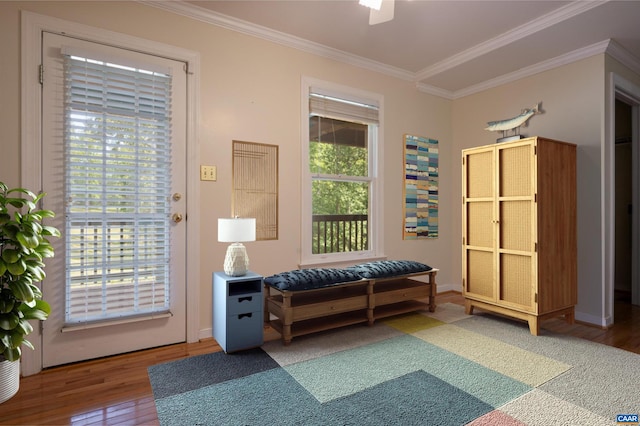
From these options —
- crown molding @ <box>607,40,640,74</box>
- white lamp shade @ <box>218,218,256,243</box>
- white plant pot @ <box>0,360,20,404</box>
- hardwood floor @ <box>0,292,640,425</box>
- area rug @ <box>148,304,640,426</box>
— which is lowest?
hardwood floor @ <box>0,292,640,425</box>

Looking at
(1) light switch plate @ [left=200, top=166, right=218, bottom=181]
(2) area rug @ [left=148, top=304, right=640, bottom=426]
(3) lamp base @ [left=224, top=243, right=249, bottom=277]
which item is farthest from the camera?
(1) light switch plate @ [left=200, top=166, right=218, bottom=181]

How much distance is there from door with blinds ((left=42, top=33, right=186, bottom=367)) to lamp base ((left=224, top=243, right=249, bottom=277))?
Answer: 15.9 inches

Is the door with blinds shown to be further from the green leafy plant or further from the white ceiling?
the white ceiling

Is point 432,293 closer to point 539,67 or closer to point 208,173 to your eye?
point 208,173

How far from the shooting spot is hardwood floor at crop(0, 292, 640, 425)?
68.4 inches

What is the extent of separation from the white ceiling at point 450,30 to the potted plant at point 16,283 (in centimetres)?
186

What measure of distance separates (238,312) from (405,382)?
1226mm

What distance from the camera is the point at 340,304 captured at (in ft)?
9.40

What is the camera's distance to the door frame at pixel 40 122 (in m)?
2.19

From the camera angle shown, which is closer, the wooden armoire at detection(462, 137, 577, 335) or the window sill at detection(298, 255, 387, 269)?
the wooden armoire at detection(462, 137, 577, 335)

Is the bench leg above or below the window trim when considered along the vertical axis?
below

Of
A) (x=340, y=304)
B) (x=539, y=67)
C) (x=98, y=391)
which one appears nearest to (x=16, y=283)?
(x=98, y=391)

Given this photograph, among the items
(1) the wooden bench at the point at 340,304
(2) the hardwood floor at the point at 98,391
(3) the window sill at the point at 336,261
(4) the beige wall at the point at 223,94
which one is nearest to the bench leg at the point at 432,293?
(1) the wooden bench at the point at 340,304

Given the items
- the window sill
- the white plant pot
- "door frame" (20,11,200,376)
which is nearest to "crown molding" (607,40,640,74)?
the window sill
